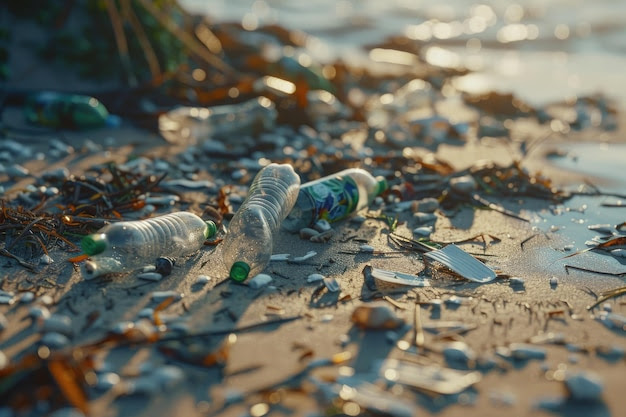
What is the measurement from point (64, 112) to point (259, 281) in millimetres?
3015

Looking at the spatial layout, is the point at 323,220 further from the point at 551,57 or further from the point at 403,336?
the point at 551,57

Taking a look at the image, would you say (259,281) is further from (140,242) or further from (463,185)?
(463,185)

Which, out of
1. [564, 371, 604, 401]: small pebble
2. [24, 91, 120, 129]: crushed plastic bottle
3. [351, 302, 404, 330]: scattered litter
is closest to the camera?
[564, 371, 604, 401]: small pebble

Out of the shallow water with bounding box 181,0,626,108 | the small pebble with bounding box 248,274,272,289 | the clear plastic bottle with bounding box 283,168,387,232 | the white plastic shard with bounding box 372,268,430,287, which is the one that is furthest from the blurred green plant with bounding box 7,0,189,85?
the white plastic shard with bounding box 372,268,430,287

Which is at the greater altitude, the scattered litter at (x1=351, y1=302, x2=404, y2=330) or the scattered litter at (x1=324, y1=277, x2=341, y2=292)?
the scattered litter at (x1=351, y1=302, x2=404, y2=330)

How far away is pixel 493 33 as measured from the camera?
35.1 feet

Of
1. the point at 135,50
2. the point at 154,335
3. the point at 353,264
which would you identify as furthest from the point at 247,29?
the point at 154,335

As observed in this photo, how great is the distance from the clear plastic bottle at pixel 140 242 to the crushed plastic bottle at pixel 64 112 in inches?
91.7

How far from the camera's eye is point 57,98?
530cm

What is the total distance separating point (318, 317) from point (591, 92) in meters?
5.56

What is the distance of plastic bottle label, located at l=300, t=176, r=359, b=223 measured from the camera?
11.9 ft

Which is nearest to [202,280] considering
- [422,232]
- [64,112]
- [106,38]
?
[422,232]

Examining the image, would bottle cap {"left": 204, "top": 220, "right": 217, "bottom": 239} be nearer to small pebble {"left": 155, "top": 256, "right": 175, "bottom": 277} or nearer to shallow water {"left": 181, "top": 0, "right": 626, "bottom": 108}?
small pebble {"left": 155, "top": 256, "right": 175, "bottom": 277}

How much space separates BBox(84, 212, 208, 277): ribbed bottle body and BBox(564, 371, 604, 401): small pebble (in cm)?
180
